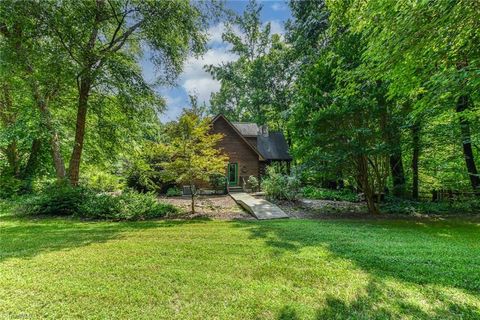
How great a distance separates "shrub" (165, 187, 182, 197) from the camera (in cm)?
1744

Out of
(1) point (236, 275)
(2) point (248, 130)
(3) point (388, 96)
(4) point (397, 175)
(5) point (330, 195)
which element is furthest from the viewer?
(2) point (248, 130)

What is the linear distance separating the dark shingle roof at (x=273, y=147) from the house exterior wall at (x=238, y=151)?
1.83 meters

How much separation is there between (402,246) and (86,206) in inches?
378

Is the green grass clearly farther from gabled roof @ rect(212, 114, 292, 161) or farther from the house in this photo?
gabled roof @ rect(212, 114, 292, 161)

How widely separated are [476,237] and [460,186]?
7.34 metres

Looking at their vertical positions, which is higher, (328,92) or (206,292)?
(328,92)

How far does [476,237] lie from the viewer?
21.7 ft

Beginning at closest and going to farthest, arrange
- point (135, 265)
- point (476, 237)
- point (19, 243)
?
point (135, 265), point (19, 243), point (476, 237)

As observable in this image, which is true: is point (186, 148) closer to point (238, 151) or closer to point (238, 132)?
point (238, 132)

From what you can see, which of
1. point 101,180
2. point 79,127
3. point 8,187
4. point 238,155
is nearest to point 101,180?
point 101,180

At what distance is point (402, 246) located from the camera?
555 centimetres

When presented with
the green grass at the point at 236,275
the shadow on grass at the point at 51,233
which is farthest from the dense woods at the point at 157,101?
the green grass at the point at 236,275

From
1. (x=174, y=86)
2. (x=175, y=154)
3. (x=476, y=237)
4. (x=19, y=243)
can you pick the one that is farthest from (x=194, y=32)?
(x=476, y=237)

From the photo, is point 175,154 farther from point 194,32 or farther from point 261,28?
point 261,28
